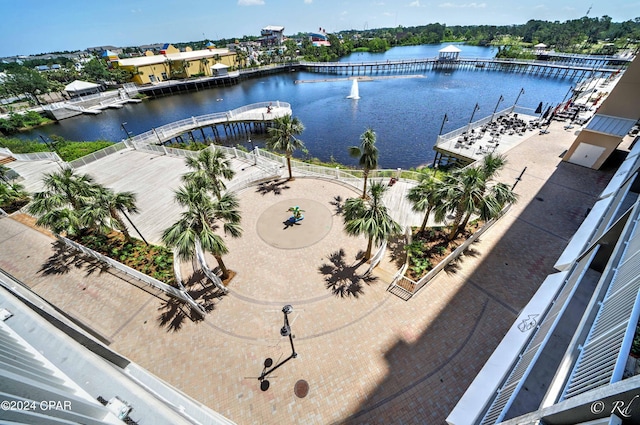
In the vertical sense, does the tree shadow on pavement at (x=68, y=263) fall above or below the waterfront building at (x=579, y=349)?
below

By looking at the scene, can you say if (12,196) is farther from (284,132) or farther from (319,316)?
(319,316)

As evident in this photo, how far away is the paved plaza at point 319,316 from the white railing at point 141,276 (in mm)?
660

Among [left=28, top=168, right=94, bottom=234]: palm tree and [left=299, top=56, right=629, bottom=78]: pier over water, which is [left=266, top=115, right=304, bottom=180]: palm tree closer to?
[left=28, top=168, right=94, bottom=234]: palm tree

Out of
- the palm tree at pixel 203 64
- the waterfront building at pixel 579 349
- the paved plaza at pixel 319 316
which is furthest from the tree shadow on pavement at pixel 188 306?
the palm tree at pixel 203 64

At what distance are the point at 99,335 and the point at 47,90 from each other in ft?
309

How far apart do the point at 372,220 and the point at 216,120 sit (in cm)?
4138

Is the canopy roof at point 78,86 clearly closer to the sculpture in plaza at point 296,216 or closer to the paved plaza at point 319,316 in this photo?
the paved plaza at point 319,316

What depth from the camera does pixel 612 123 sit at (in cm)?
2333

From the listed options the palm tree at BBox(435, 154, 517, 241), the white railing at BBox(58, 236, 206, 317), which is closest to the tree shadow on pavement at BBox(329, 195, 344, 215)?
the palm tree at BBox(435, 154, 517, 241)

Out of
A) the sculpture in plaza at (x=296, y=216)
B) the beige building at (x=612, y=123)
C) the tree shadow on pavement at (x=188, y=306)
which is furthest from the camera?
the beige building at (x=612, y=123)

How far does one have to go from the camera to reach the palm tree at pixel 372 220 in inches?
527

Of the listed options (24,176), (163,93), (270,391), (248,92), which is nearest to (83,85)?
(163,93)

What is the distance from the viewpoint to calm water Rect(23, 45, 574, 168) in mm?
43656

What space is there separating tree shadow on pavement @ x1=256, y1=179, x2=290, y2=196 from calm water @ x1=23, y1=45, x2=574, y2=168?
17.0 m
